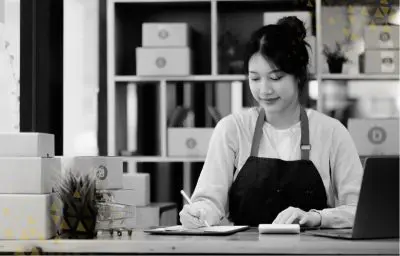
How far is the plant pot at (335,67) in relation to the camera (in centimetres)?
423

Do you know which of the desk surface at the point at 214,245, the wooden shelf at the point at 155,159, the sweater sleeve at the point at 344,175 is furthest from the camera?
the wooden shelf at the point at 155,159

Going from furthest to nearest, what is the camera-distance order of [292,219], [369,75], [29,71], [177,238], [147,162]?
[147,162] < [369,75] < [29,71] < [292,219] < [177,238]

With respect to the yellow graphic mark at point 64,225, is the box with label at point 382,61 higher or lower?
higher

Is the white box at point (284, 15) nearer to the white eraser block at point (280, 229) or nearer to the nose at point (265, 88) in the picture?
the nose at point (265, 88)

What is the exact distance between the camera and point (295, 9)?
14.4ft

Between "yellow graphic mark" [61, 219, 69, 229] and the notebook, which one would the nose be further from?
"yellow graphic mark" [61, 219, 69, 229]

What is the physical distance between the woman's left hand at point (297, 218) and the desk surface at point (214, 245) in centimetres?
30

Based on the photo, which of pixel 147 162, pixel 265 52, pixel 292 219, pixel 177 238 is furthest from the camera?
pixel 147 162

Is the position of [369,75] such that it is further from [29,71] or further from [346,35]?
[29,71]

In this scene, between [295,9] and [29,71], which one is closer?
[29,71]

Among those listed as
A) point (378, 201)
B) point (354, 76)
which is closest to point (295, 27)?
point (378, 201)

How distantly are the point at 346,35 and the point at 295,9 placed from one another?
34 centimetres

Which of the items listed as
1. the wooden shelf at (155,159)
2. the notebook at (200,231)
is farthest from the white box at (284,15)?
the notebook at (200,231)

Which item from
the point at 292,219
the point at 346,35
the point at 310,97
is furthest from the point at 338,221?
the point at 346,35
